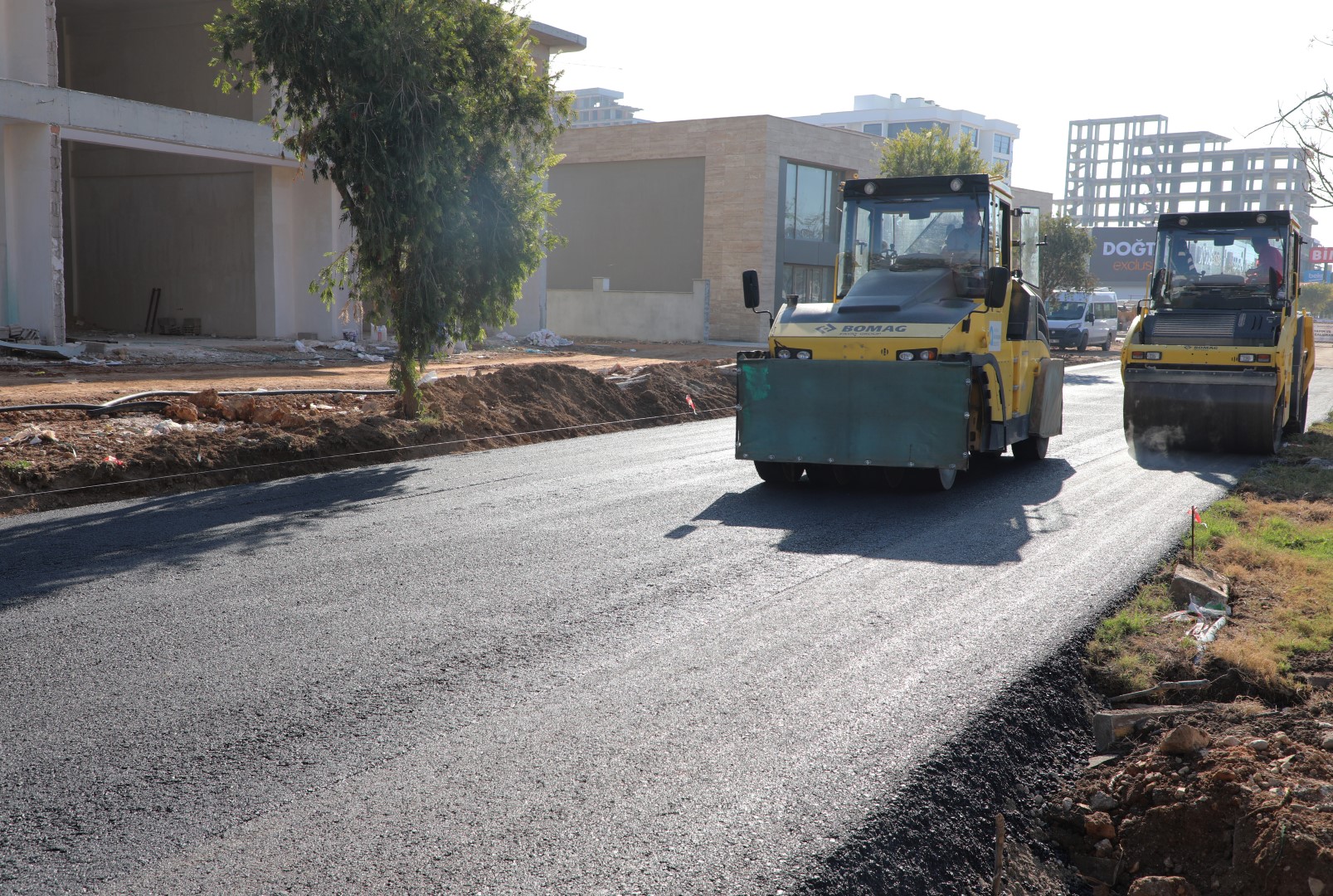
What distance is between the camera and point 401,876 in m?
3.56

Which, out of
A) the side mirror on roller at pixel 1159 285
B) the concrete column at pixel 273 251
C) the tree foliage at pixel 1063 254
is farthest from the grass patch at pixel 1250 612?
the tree foliage at pixel 1063 254

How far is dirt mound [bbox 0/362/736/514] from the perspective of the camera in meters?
10.9

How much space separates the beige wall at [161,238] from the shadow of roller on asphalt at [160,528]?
788 inches

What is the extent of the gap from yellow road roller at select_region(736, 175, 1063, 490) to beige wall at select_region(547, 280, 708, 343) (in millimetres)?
28635

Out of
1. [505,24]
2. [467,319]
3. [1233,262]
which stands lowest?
[467,319]

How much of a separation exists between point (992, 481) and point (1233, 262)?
5994 millimetres

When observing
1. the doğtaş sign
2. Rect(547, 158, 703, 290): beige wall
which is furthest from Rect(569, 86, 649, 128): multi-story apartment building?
Rect(547, 158, 703, 290): beige wall

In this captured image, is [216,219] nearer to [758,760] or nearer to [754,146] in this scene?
[754,146]

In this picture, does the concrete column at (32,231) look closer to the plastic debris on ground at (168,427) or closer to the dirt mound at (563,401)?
the dirt mound at (563,401)

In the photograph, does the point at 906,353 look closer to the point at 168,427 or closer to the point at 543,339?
the point at 168,427

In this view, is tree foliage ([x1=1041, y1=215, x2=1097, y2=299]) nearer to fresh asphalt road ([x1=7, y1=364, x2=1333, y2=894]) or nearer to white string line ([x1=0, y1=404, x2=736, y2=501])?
white string line ([x1=0, y1=404, x2=736, y2=501])

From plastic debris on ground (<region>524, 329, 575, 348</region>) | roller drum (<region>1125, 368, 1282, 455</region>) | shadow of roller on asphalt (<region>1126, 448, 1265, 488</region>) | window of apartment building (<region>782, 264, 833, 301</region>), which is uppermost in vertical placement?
window of apartment building (<region>782, 264, 833, 301</region>)

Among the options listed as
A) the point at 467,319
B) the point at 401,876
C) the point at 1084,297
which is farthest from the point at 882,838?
the point at 1084,297

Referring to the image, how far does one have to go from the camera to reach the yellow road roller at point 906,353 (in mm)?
10609
